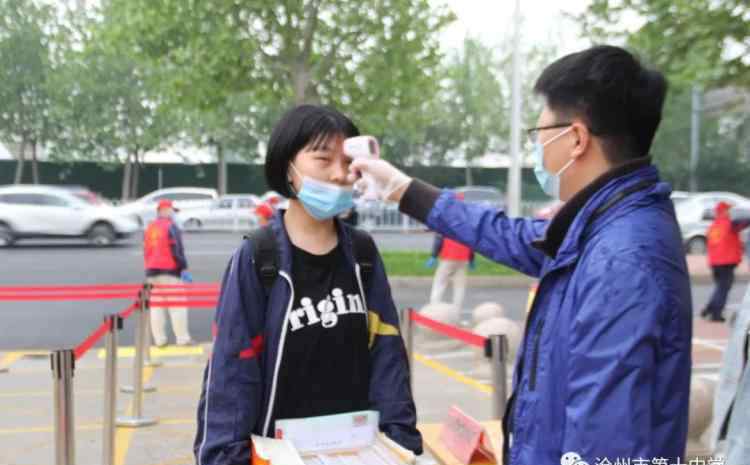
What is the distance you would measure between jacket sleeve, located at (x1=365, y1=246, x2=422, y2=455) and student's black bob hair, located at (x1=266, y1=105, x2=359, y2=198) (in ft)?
1.46

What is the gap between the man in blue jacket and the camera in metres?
1.59

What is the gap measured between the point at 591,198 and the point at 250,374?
3.67 ft

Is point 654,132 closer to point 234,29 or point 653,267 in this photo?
point 653,267

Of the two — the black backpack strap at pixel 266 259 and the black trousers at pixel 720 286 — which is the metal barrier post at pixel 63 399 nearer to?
the black backpack strap at pixel 266 259

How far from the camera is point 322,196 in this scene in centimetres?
242

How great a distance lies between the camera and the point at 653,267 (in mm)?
1650

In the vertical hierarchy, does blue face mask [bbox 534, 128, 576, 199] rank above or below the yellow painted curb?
above

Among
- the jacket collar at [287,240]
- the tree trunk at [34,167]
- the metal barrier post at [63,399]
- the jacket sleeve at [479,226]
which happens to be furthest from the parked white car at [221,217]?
the jacket sleeve at [479,226]

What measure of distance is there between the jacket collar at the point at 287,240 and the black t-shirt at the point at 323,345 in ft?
0.11

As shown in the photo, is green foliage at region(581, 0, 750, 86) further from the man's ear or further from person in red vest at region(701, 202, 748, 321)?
person in red vest at region(701, 202, 748, 321)

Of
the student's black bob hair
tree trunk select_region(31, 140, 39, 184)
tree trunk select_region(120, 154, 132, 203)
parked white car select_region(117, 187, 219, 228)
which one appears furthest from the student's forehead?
tree trunk select_region(120, 154, 132, 203)

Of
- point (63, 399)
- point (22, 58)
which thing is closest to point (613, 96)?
point (63, 399)

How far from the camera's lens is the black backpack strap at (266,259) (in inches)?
91.7

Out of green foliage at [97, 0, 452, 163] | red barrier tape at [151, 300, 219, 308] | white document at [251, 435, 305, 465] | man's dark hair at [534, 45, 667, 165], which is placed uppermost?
green foliage at [97, 0, 452, 163]
